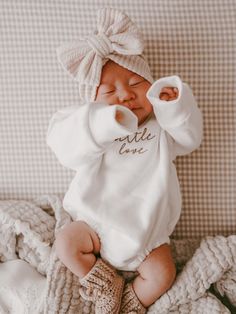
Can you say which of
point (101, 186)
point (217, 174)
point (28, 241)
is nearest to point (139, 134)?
point (101, 186)

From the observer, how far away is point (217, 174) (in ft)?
4.15

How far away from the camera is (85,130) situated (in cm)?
106

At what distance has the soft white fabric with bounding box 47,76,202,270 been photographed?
110cm

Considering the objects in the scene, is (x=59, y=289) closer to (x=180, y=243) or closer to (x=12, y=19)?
(x=180, y=243)

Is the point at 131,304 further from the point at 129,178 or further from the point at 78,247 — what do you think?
the point at 129,178

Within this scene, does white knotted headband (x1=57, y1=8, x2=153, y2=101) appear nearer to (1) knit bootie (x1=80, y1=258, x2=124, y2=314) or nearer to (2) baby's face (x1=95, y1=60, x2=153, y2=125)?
(2) baby's face (x1=95, y1=60, x2=153, y2=125)

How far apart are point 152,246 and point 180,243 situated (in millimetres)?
135

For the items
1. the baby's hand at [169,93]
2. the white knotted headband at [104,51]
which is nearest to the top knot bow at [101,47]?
the white knotted headband at [104,51]

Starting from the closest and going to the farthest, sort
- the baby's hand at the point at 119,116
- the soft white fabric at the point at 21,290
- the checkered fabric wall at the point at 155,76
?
the baby's hand at the point at 119,116 → the soft white fabric at the point at 21,290 → the checkered fabric wall at the point at 155,76

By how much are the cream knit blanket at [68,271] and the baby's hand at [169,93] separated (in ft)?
1.16

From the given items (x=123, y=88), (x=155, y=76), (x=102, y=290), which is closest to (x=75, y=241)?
(x=102, y=290)

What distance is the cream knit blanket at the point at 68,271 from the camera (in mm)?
1100

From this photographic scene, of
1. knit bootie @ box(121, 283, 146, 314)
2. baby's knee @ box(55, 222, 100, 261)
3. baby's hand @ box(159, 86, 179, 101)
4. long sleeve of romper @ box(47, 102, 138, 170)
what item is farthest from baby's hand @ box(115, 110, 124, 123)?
knit bootie @ box(121, 283, 146, 314)

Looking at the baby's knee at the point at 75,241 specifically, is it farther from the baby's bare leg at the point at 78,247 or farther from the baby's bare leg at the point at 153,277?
the baby's bare leg at the point at 153,277
